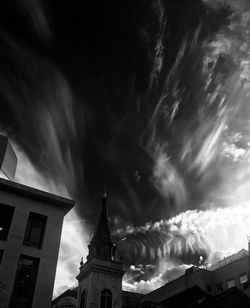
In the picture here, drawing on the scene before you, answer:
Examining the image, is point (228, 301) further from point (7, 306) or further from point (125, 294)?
point (125, 294)

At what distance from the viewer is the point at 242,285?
3984 cm

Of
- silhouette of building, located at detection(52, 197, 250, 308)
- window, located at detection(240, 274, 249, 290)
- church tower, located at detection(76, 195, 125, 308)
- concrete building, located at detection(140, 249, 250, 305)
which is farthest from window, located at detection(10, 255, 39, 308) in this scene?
window, located at detection(240, 274, 249, 290)

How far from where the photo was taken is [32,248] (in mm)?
22641

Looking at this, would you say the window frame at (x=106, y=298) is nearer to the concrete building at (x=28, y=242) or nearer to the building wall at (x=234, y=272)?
the building wall at (x=234, y=272)

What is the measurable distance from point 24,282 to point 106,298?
28.0 metres

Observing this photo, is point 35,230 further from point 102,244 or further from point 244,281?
point 102,244

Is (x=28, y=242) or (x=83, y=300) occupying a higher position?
(x=83, y=300)

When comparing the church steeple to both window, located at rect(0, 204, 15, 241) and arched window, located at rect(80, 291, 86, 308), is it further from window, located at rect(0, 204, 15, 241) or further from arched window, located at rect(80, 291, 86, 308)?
window, located at rect(0, 204, 15, 241)

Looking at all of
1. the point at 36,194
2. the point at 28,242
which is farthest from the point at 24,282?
the point at 36,194

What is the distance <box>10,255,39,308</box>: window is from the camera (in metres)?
20.5

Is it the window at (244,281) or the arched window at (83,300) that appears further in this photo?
the arched window at (83,300)

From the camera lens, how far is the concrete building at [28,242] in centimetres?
2080

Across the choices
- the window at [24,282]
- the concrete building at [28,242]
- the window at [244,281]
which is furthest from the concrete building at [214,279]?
the window at [24,282]

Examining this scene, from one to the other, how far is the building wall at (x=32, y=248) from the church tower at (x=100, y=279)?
24946 millimetres
